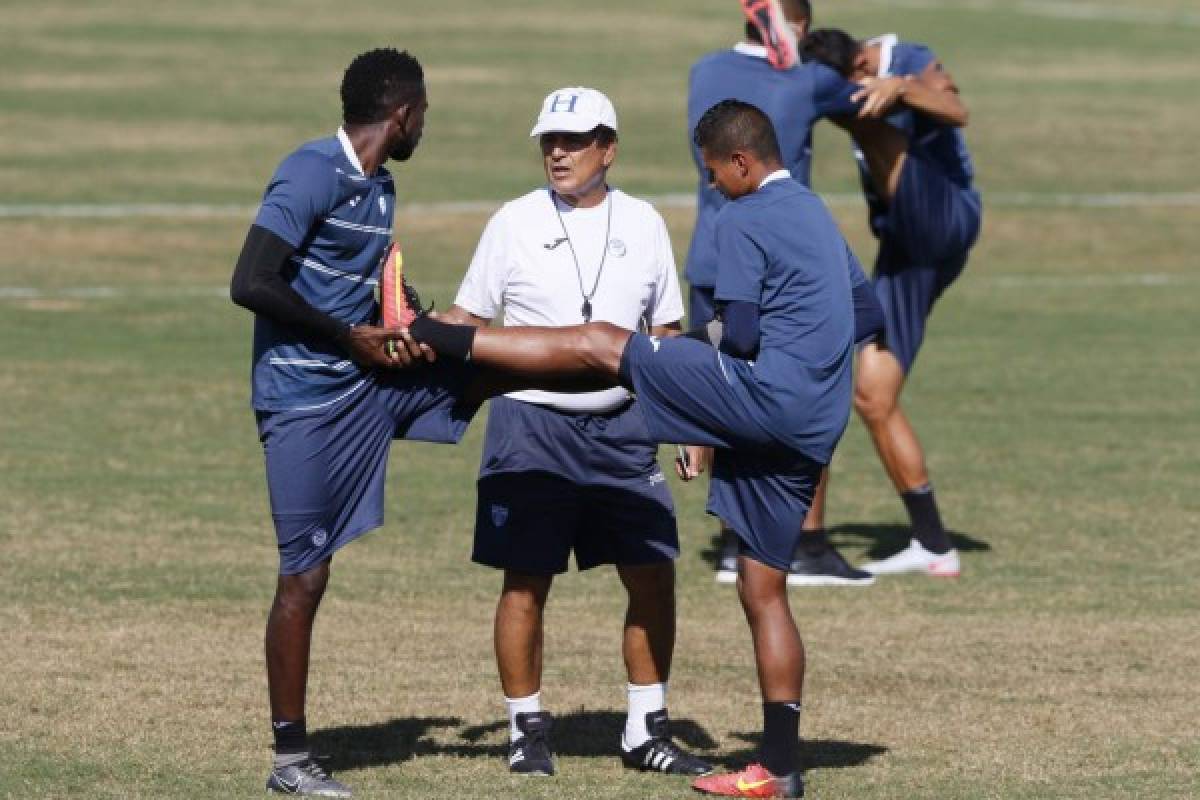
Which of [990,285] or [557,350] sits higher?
[557,350]

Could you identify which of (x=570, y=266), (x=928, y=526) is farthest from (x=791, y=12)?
(x=570, y=266)

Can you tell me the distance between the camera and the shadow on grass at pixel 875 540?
13023mm

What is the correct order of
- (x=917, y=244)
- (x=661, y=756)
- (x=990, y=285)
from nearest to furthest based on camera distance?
(x=661, y=756), (x=917, y=244), (x=990, y=285)

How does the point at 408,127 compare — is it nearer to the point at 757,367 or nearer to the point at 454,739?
the point at 757,367

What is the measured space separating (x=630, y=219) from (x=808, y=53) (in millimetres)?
3682

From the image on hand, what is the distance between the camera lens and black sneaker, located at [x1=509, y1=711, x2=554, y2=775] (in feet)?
28.7

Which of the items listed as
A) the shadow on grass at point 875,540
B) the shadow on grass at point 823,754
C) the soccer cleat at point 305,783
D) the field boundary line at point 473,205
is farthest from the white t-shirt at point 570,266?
the field boundary line at point 473,205

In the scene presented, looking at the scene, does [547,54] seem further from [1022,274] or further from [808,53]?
[808,53]

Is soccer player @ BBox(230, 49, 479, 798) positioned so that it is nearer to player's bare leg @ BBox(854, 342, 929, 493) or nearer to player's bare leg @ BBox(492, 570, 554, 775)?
player's bare leg @ BBox(492, 570, 554, 775)

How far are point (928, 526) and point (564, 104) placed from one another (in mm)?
4542

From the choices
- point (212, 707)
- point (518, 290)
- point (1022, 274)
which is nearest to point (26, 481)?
point (212, 707)

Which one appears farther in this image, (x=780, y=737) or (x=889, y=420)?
(x=889, y=420)

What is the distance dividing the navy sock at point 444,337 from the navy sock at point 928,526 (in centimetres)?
476

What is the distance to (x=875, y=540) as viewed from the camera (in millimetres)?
13383
